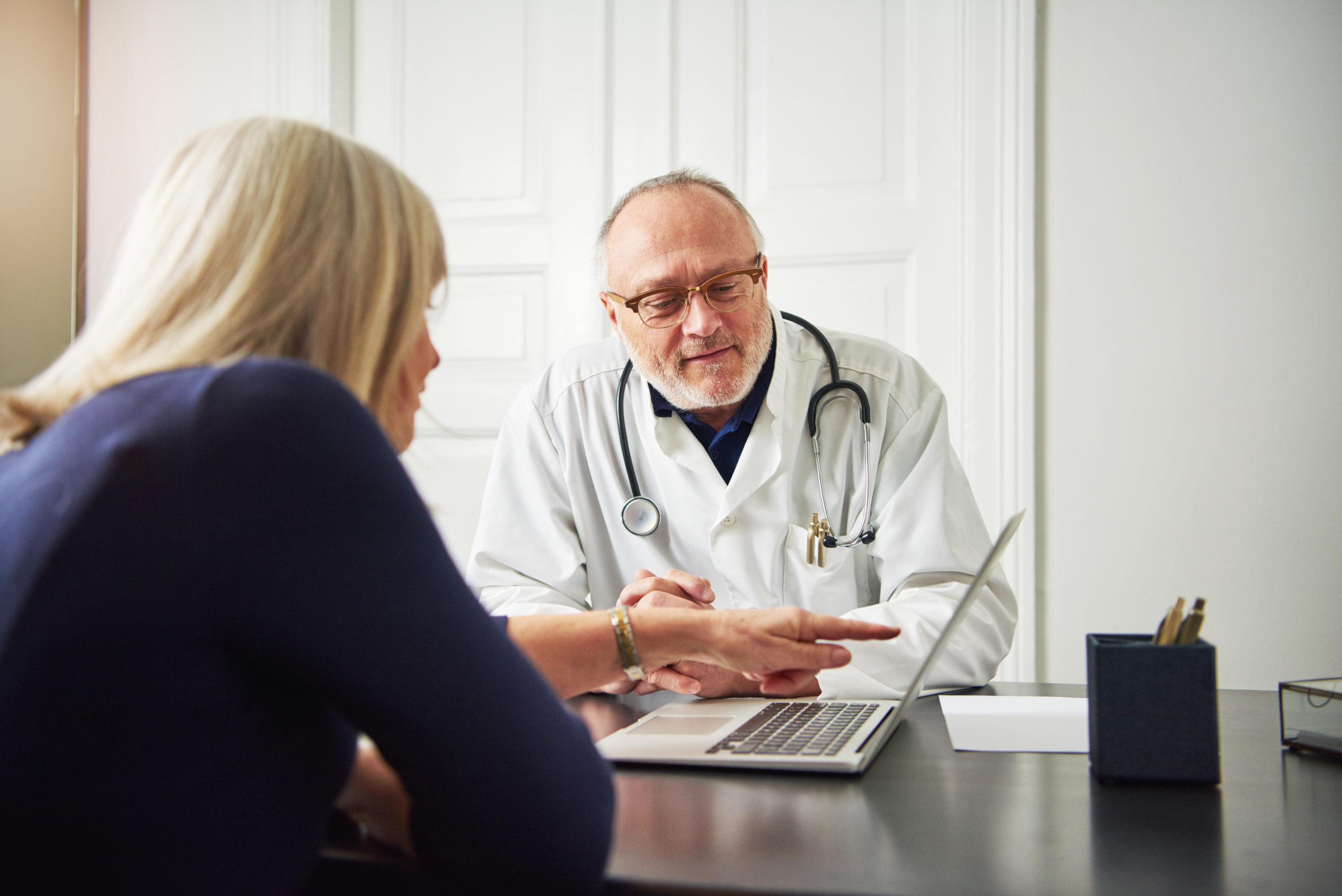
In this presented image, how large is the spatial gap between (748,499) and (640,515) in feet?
0.59

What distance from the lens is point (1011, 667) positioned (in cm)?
224

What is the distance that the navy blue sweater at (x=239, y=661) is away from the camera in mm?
490

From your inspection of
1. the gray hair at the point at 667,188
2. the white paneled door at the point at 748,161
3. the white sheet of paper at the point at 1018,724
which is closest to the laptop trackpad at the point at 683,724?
the white sheet of paper at the point at 1018,724

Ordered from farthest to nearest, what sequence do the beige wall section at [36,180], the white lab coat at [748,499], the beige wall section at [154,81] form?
the beige wall section at [154,81], the beige wall section at [36,180], the white lab coat at [748,499]

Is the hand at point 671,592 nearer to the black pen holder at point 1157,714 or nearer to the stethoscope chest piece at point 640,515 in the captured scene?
the stethoscope chest piece at point 640,515

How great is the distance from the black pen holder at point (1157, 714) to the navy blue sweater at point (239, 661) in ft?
1.41

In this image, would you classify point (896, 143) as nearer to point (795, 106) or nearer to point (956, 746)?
point (795, 106)

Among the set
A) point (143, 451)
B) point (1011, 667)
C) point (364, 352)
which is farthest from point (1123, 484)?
point (143, 451)

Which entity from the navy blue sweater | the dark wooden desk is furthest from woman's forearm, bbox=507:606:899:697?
the navy blue sweater

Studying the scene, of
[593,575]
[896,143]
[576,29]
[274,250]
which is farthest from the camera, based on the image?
[576,29]

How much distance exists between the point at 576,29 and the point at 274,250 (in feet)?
7.23

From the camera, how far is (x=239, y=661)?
53 centimetres

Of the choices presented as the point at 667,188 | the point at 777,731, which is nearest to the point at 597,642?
the point at 777,731

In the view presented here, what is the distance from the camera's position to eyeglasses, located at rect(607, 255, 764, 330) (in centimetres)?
162
